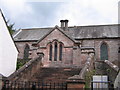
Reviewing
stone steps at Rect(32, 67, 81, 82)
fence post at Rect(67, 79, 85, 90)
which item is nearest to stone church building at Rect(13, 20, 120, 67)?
stone steps at Rect(32, 67, 81, 82)

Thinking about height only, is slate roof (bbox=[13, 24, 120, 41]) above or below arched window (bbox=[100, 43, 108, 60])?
above

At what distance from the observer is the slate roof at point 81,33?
2841 cm

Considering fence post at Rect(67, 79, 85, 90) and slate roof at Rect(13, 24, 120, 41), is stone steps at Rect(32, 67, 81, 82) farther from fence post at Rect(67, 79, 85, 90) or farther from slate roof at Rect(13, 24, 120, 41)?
slate roof at Rect(13, 24, 120, 41)

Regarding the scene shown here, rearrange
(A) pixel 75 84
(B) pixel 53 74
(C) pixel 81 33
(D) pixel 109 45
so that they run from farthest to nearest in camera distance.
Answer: (C) pixel 81 33 < (D) pixel 109 45 < (B) pixel 53 74 < (A) pixel 75 84

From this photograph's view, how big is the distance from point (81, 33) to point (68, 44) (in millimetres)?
9621

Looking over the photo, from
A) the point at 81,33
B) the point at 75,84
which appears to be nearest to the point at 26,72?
the point at 75,84

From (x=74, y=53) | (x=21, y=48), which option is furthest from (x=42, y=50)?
(x=21, y=48)

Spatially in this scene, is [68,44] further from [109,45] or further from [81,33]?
[81,33]

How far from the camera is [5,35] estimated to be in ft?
50.1

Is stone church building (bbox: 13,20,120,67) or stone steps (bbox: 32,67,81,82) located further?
stone church building (bbox: 13,20,120,67)

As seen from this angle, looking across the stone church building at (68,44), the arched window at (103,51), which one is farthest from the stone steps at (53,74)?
the arched window at (103,51)

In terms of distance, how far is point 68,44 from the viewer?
821 inches

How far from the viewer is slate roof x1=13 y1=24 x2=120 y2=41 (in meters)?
28.4

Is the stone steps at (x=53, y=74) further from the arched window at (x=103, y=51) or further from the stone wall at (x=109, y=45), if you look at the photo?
the arched window at (x=103, y=51)
